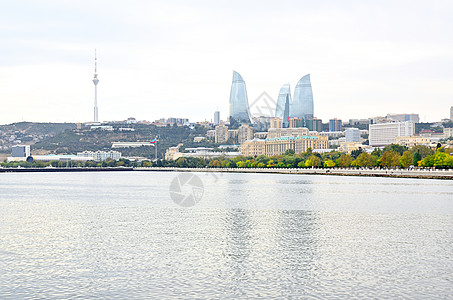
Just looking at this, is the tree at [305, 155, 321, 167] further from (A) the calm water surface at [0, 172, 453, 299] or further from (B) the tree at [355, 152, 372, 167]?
(A) the calm water surface at [0, 172, 453, 299]

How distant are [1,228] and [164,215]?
1097 centimetres

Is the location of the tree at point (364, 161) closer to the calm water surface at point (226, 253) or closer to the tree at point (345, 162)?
the tree at point (345, 162)

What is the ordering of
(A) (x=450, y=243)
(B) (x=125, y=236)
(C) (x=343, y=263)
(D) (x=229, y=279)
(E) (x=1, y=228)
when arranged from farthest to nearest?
1. (E) (x=1, y=228)
2. (B) (x=125, y=236)
3. (A) (x=450, y=243)
4. (C) (x=343, y=263)
5. (D) (x=229, y=279)

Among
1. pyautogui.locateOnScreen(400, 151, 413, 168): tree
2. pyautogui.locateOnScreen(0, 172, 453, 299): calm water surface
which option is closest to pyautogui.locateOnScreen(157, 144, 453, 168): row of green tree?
pyautogui.locateOnScreen(400, 151, 413, 168): tree

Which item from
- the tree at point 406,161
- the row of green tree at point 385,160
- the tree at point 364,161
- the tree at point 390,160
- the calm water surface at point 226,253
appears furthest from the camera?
the tree at point 364,161

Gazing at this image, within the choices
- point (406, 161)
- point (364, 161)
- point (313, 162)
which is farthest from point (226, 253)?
point (313, 162)

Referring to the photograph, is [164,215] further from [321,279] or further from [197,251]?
[321,279]

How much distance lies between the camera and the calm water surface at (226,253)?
19172mm

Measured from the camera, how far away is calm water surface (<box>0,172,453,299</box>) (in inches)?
755

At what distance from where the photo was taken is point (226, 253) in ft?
82.4

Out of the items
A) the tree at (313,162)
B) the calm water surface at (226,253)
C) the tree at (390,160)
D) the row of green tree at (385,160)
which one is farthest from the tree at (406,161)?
the calm water surface at (226,253)

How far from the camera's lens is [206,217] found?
38531 mm

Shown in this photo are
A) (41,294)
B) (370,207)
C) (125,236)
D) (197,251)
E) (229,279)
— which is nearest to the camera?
(41,294)

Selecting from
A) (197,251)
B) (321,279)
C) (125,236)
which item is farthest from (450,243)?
(125,236)
